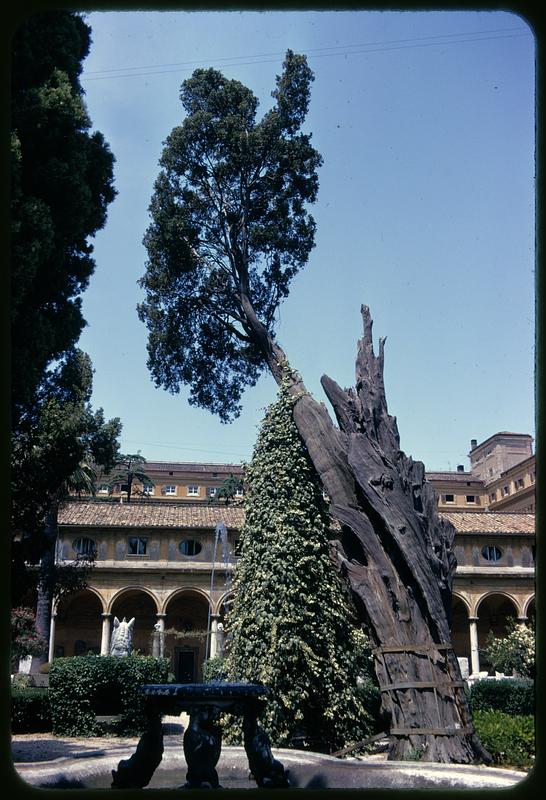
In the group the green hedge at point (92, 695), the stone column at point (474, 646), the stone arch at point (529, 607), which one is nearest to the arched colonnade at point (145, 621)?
the stone column at point (474, 646)

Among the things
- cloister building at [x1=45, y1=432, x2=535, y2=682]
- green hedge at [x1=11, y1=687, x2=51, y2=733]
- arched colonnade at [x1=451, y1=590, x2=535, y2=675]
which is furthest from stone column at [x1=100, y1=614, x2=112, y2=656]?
green hedge at [x1=11, y1=687, x2=51, y2=733]

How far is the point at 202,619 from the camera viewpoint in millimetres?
36750

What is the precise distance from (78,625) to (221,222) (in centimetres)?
2275

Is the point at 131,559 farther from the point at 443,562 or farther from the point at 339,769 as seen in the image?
the point at 339,769

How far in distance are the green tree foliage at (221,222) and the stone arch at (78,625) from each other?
60.6ft

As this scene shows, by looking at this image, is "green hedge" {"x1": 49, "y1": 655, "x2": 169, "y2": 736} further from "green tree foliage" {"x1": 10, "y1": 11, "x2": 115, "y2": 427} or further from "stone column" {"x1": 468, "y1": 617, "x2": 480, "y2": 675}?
"stone column" {"x1": 468, "y1": 617, "x2": 480, "y2": 675}

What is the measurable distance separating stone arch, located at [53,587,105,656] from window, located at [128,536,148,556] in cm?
297

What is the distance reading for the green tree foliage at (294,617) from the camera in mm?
12305

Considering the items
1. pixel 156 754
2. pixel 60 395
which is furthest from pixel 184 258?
pixel 156 754

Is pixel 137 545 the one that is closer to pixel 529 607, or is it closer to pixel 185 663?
pixel 185 663

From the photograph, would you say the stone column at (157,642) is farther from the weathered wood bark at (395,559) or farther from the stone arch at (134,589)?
the weathered wood bark at (395,559)

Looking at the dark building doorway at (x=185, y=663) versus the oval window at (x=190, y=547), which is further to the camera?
the dark building doorway at (x=185, y=663)

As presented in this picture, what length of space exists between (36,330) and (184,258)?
9661 millimetres

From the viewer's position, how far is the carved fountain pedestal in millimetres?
7453
